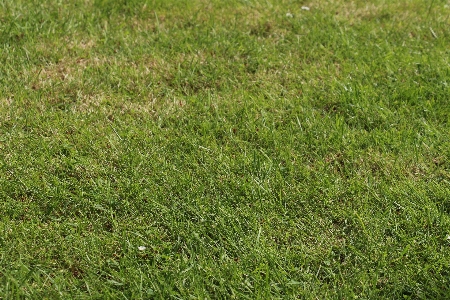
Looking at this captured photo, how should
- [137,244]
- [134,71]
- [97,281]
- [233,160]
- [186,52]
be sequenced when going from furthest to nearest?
[186,52], [134,71], [233,160], [137,244], [97,281]

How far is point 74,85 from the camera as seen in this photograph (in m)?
3.50

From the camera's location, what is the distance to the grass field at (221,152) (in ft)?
7.68

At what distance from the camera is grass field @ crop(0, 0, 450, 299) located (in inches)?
92.1

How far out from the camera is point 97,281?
89.2 inches

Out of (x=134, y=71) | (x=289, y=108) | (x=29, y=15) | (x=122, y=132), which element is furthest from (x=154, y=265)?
(x=29, y=15)

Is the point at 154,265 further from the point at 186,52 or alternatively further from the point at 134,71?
the point at 186,52

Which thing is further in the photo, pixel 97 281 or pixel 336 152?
pixel 336 152

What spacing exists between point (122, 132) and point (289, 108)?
1005mm

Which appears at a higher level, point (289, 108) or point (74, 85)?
point (289, 108)

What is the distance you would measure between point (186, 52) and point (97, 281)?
208 centimetres

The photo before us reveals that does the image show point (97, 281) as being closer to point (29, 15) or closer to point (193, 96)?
point (193, 96)

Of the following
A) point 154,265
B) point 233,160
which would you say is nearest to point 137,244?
point 154,265

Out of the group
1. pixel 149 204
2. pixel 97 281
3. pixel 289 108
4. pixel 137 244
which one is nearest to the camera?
pixel 97 281

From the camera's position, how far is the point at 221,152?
298 centimetres
